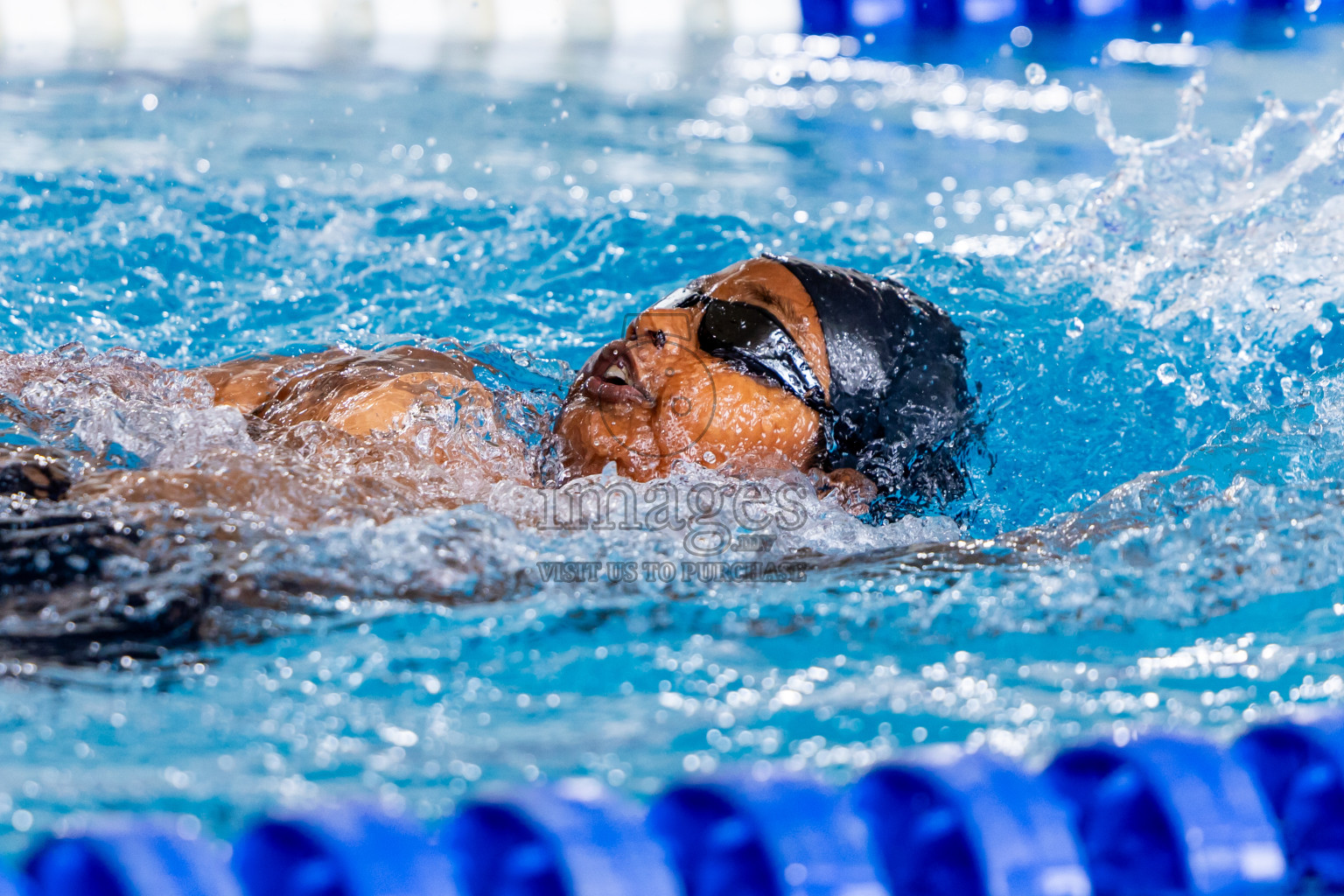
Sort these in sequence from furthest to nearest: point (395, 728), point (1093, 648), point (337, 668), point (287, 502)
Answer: point (287, 502), point (1093, 648), point (337, 668), point (395, 728)

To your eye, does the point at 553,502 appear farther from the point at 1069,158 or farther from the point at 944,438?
the point at 1069,158

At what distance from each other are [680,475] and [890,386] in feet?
1.42

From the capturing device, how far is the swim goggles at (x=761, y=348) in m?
2.17

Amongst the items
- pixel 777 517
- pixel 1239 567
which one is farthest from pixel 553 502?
pixel 1239 567

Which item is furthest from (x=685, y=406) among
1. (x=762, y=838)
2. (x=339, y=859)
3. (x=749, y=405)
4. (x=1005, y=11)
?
(x=1005, y=11)

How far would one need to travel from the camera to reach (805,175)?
5.23 meters

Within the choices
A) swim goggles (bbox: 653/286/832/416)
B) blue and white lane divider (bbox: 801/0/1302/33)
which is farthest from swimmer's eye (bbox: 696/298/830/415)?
blue and white lane divider (bbox: 801/0/1302/33)

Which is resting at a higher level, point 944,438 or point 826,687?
point 944,438

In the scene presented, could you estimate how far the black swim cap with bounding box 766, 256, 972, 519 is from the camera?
2.22 metres

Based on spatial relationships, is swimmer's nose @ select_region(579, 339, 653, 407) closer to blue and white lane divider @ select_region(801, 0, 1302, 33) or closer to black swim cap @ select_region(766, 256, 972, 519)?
black swim cap @ select_region(766, 256, 972, 519)

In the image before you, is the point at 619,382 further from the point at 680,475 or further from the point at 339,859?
the point at 339,859

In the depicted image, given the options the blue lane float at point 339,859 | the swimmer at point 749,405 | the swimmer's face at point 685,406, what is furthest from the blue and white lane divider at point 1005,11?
the blue lane float at point 339,859

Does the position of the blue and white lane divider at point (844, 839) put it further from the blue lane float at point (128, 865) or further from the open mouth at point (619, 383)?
the open mouth at point (619, 383)

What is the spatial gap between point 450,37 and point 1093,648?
6387 millimetres
